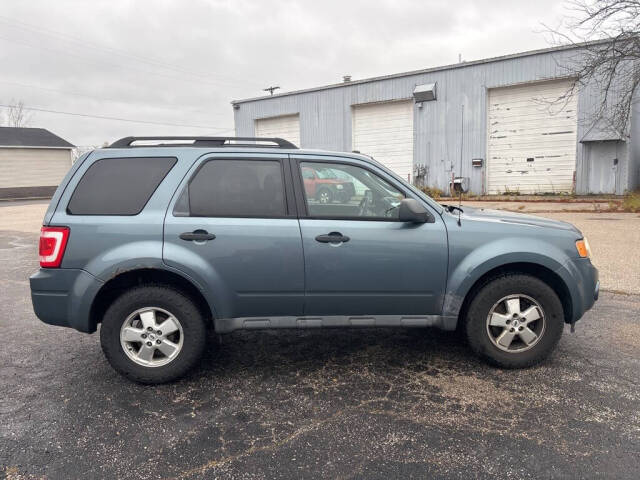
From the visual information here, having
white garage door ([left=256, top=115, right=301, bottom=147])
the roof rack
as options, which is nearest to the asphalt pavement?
the roof rack

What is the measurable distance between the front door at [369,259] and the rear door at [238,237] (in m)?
0.12

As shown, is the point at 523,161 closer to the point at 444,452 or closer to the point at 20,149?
the point at 444,452

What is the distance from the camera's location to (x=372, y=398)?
3.57 meters

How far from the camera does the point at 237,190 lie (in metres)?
3.93

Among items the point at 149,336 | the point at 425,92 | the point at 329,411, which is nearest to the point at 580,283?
the point at 329,411

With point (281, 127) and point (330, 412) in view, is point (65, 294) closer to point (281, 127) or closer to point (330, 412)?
point (330, 412)

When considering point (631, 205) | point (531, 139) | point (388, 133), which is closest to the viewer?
point (631, 205)

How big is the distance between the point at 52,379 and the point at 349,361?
7.97ft

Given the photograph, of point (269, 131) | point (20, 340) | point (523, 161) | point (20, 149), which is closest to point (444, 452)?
point (20, 340)

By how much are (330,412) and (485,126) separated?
20861 mm

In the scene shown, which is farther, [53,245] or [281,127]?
[281,127]

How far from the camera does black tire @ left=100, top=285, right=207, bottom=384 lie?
3766mm

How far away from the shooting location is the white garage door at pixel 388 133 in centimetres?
2444

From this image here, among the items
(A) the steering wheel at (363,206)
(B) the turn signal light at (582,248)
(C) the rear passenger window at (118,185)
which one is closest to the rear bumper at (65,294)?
(C) the rear passenger window at (118,185)
